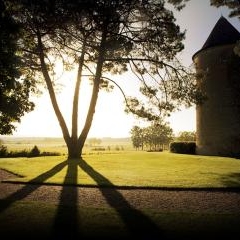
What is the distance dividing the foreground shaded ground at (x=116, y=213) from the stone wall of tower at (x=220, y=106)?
59.3ft

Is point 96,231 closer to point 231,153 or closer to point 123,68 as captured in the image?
point 123,68

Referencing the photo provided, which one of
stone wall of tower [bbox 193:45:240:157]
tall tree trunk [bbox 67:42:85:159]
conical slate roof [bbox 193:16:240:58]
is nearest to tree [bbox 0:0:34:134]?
tall tree trunk [bbox 67:42:85:159]

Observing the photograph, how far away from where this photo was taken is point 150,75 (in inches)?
998

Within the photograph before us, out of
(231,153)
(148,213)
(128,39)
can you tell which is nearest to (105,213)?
(148,213)

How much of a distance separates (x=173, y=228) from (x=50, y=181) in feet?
23.1

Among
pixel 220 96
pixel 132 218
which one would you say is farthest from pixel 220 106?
pixel 132 218

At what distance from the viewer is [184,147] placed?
33.7 metres

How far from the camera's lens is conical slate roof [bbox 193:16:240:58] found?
29016 millimetres

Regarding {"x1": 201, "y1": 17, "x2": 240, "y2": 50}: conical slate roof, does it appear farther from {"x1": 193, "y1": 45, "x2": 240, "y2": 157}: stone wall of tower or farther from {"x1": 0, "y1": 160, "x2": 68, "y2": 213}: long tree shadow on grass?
{"x1": 0, "y1": 160, "x2": 68, "y2": 213}: long tree shadow on grass

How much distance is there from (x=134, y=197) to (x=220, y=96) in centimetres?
2108

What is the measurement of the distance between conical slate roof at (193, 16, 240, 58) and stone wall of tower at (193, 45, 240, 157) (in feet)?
1.51

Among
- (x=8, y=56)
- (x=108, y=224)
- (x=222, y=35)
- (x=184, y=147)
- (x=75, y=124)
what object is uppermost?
(x=222, y=35)

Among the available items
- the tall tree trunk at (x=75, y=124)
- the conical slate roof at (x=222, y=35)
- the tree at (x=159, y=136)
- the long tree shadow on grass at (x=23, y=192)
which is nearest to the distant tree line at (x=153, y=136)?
the tree at (x=159, y=136)

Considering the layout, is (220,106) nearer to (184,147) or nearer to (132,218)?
(184,147)
